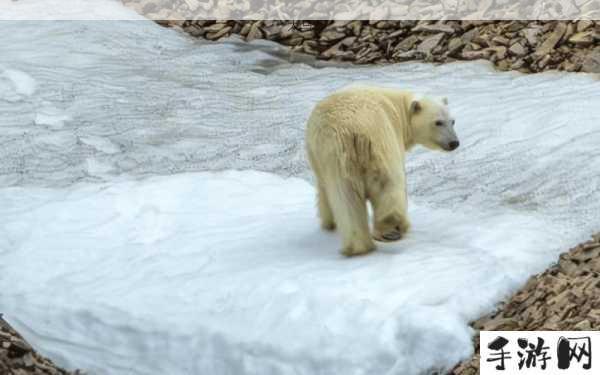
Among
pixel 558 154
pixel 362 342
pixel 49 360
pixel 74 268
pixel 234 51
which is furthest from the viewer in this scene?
pixel 234 51

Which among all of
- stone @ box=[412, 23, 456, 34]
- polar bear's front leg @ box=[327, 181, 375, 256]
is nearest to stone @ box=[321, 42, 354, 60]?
stone @ box=[412, 23, 456, 34]

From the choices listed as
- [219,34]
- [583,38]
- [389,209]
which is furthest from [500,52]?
[389,209]

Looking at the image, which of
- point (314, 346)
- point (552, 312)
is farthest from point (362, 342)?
point (552, 312)

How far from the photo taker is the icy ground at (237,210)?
10.5 m

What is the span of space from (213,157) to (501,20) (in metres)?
3.92

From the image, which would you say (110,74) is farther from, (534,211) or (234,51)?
(534,211)

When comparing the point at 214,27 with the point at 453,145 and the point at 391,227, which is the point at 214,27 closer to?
the point at 453,145

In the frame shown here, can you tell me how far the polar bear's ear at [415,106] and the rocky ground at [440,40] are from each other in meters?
3.96

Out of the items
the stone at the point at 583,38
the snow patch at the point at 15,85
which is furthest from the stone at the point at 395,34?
the snow patch at the point at 15,85

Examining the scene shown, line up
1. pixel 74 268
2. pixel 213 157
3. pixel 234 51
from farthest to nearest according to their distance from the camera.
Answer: pixel 234 51, pixel 213 157, pixel 74 268

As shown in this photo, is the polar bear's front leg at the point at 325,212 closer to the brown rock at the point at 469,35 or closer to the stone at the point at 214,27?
the brown rock at the point at 469,35

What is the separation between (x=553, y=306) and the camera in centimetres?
1020

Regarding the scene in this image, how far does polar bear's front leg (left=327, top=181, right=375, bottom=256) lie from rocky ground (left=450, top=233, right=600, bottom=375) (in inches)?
49.6

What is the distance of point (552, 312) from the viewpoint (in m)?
10.1
